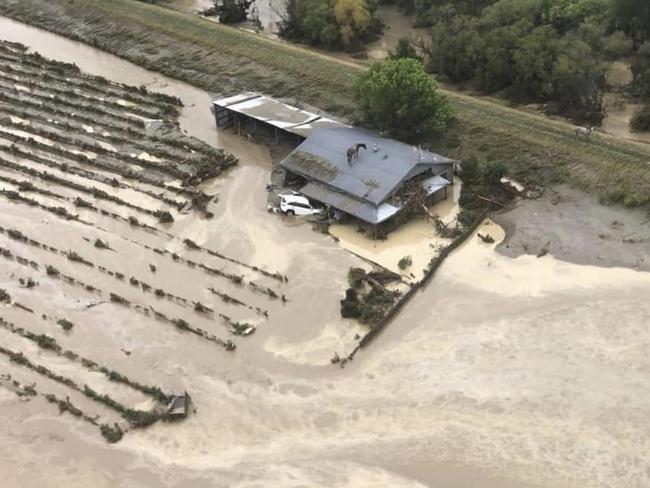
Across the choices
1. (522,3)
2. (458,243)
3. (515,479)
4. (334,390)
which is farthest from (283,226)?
(522,3)

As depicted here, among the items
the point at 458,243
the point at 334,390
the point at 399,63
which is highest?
the point at 399,63

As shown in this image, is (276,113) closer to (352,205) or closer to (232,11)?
(352,205)

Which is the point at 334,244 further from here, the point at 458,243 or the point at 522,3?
the point at 522,3

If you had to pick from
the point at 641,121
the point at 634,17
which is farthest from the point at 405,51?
the point at 641,121

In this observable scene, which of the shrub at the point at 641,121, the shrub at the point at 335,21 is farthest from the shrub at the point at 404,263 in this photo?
the shrub at the point at 335,21

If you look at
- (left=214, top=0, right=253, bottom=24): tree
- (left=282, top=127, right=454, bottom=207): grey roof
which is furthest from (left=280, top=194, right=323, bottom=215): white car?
(left=214, top=0, right=253, bottom=24): tree

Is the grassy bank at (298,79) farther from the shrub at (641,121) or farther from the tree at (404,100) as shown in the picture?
the shrub at (641,121)
